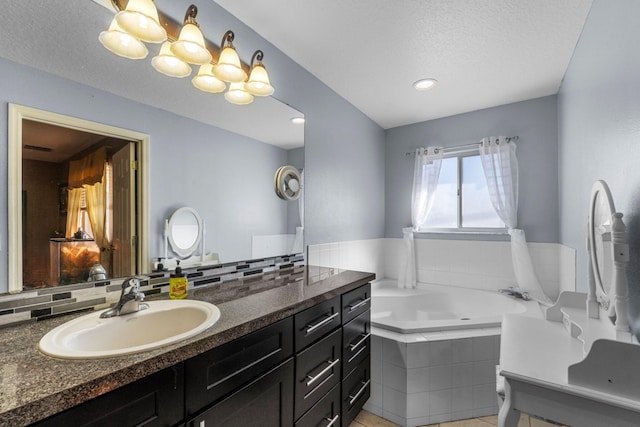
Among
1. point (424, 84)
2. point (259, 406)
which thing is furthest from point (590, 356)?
point (424, 84)

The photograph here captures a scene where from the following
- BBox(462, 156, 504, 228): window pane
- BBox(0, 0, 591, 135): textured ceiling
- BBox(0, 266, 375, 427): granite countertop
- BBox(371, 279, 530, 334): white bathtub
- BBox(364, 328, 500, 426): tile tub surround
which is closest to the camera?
BBox(0, 266, 375, 427): granite countertop

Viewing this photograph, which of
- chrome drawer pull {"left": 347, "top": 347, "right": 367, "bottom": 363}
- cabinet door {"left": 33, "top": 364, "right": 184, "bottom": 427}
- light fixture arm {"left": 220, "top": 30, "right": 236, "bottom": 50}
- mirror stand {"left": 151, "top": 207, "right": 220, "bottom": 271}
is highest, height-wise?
Answer: light fixture arm {"left": 220, "top": 30, "right": 236, "bottom": 50}

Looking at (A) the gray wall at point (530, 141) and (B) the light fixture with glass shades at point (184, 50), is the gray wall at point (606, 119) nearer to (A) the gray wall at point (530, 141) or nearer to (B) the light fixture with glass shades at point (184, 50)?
(A) the gray wall at point (530, 141)

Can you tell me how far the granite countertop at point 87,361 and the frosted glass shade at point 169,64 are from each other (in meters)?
1.03

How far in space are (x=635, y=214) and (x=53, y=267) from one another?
2.11 meters

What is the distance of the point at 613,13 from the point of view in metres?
1.22

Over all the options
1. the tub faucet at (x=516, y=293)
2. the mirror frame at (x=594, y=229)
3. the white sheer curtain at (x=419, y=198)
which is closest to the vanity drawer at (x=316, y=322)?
the mirror frame at (x=594, y=229)

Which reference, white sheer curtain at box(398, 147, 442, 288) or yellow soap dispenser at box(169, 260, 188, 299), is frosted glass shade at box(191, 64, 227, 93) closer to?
yellow soap dispenser at box(169, 260, 188, 299)

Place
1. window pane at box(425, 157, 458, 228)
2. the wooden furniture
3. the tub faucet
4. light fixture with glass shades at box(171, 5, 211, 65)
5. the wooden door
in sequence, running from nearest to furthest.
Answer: the wooden furniture, the wooden door, light fixture with glass shades at box(171, 5, 211, 65), the tub faucet, window pane at box(425, 157, 458, 228)

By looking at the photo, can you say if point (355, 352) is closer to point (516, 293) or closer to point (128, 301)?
point (128, 301)

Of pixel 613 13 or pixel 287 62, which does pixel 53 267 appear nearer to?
pixel 287 62

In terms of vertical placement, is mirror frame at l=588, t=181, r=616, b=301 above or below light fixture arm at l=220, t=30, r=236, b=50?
below

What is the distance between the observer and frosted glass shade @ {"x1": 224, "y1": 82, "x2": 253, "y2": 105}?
1.61m

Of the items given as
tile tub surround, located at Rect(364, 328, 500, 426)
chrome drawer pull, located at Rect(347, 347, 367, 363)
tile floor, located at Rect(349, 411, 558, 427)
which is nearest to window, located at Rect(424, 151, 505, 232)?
tile tub surround, located at Rect(364, 328, 500, 426)
